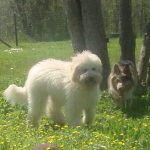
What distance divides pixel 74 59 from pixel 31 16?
1563 centimetres

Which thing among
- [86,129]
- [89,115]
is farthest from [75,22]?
[86,129]

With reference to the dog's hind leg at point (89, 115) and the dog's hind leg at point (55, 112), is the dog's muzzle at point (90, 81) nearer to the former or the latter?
the dog's hind leg at point (89, 115)

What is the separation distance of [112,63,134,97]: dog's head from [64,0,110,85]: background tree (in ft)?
3.26

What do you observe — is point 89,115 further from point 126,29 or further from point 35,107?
point 126,29

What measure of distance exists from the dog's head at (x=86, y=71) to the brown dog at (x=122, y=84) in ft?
7.28

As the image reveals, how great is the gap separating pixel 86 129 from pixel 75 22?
407 centimetres

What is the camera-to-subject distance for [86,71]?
5965mm

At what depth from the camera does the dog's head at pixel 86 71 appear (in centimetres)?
589

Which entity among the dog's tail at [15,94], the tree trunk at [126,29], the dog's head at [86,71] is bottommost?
the dog's tail at [15,94]

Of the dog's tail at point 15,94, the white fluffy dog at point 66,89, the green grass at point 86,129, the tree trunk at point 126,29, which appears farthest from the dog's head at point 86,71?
the tree trunk at point 126,29

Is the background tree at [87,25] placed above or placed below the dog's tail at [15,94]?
above

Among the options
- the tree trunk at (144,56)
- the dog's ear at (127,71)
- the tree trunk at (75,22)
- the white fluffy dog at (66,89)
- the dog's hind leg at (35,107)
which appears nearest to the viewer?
the white fluffy dog at (66,89)

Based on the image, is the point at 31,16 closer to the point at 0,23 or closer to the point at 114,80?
the point at 0,23

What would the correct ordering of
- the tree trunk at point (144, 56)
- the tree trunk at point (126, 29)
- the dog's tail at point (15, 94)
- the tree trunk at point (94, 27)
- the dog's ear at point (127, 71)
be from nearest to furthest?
the dog's tail at point (15, 94) < the dog's ear at point (127, 71) < the tree trunk at point (94, 27) < the tree trunk at point (126, 29) < the tree trunk at point (144, 56)
